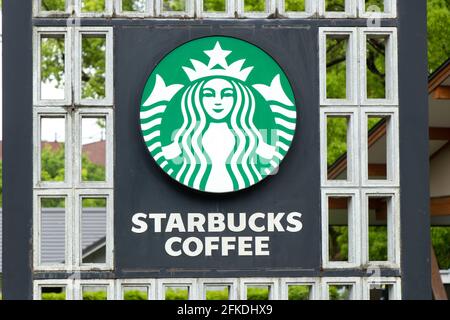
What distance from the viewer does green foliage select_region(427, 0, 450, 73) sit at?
24.4 meters

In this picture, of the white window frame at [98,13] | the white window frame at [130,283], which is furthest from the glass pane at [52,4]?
the white window frame at [130,283]

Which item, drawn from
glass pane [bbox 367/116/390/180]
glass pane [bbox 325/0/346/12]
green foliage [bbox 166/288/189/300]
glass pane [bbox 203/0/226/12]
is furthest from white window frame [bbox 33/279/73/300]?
glass pane [bbox 325/0/346/12]

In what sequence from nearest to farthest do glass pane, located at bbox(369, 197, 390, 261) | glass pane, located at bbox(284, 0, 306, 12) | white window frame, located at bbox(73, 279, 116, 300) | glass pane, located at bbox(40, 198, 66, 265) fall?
white window frame, located at bbox(73, 279, 116, 300)
glass pane, located at bbox(369, 197, 390, 261)
glass pane, located at bbox(284, 0, 306, 12)
glass pane, located at bbox(40, 198, 66, 265)

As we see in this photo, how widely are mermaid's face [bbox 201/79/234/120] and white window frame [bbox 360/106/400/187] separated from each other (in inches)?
63.1

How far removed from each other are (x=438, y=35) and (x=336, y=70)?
4592 millimetres

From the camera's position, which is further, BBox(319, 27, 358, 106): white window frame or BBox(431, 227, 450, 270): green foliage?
BBox(431, 227, 450, 270): green foliage

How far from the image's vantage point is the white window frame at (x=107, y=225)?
40.3 feet

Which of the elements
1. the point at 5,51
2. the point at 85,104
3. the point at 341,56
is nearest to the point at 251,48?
the point at 85,104

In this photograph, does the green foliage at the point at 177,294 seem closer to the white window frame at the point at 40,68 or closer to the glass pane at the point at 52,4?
the glass pane at the point at 52,4

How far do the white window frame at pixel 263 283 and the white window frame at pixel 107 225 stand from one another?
4.93 feet

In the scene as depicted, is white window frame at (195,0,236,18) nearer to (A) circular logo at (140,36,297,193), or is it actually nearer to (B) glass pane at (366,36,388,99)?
(A) circular logo at (140,36,297,193)

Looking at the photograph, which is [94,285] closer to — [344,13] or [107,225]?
[107,225]

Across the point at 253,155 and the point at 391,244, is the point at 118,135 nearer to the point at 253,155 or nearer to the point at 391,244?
the point at 253,155

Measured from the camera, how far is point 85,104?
12.6 metres
